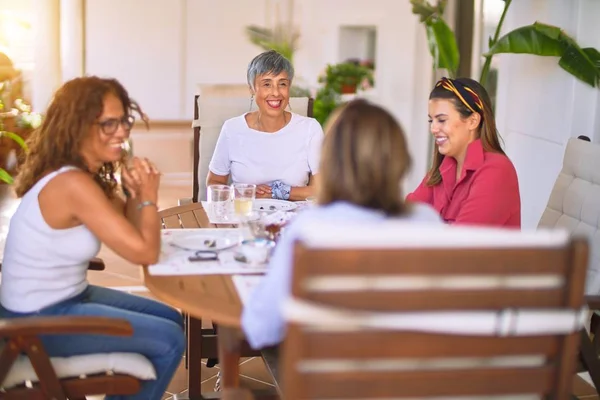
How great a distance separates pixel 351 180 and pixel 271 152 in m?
1.86

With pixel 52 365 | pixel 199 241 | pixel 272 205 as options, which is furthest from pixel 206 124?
pixel 52 365

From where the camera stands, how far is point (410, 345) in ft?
5.03

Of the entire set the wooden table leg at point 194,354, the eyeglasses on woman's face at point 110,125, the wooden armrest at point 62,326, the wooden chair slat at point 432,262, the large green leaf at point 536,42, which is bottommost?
the wooden table leg at point 194,354

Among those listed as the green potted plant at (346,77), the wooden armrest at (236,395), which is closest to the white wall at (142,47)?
the green potted plant at (346,77)

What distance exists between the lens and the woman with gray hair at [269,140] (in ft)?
11.4

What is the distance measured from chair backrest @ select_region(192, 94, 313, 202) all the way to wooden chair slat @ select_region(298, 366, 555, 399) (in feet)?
7.57

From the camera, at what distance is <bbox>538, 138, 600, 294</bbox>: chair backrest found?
9.37 ft

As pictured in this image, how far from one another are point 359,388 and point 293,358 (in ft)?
0.48

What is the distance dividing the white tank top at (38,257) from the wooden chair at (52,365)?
134mm

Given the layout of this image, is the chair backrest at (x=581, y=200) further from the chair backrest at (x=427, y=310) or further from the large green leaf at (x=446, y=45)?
the large green leaf at (x=446, y=45)

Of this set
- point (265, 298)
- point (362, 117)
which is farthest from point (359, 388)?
point (362, 117)

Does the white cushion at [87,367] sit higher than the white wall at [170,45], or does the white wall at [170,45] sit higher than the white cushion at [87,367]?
the white wall at [170,45]

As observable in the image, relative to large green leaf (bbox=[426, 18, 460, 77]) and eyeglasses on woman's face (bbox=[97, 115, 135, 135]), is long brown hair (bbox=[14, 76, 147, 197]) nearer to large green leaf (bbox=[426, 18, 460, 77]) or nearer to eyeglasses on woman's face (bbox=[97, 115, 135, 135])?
eyeglasses on woman's face (bbox=[97, 115, 135, 135])

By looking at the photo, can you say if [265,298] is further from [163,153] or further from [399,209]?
[163,153]
